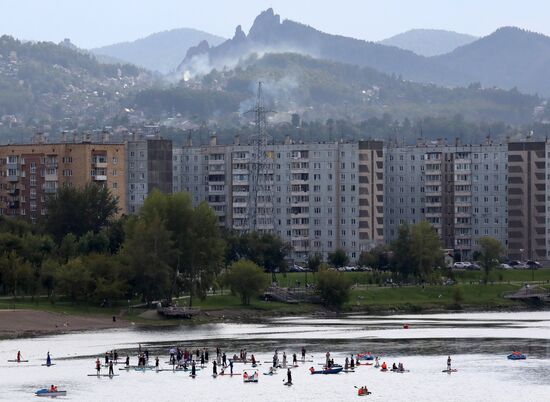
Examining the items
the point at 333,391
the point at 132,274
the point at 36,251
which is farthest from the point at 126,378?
the point at 36,251

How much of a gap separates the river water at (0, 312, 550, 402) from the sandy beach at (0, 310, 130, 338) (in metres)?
3.47

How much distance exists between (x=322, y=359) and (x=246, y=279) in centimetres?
5158

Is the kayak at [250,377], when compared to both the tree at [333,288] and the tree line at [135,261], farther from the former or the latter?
the tree at [333,288]

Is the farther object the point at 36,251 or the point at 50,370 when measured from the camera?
the point at 36,251

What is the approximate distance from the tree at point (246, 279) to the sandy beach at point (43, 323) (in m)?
20.7

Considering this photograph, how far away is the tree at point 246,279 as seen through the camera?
18838 centimetres

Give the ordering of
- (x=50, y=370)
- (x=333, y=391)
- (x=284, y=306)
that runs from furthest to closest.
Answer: (x=284, y=306) → (x=50, y=370) → (x=333, y=391)

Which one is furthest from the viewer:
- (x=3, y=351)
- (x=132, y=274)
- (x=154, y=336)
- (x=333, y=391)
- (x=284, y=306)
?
(x=284, y=306)

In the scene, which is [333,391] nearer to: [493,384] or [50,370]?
[493,384]

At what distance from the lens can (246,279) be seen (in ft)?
619

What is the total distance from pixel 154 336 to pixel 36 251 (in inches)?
1426

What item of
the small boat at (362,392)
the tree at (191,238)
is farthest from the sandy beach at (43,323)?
the small boat at (362,392)

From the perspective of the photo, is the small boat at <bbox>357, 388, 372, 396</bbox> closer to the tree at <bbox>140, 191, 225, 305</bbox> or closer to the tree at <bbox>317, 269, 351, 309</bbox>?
the tree at <bbox>140, 191, 225, 305</bbox>

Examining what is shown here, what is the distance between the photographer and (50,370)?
130 metres
